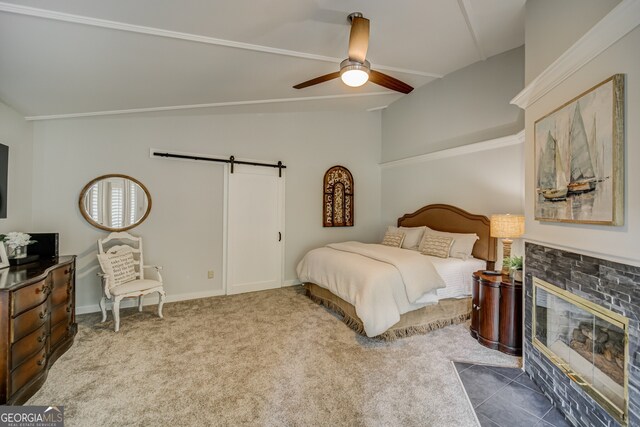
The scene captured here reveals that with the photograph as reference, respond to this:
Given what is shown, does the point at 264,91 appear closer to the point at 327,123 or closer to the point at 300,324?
the point at 327,123

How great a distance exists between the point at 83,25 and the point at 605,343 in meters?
3.77

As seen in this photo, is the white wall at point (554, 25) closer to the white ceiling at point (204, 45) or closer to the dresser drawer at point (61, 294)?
the white ceiling at point (204, 45)

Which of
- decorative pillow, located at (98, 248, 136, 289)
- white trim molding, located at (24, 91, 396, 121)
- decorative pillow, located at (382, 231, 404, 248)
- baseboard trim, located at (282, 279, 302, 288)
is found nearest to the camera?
decorative pillow, located at (98, 248, 136, 289)

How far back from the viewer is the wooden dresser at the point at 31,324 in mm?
1801

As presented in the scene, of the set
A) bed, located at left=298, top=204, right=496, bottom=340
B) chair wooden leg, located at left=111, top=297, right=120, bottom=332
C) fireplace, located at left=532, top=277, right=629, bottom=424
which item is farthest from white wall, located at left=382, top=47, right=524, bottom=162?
chair wooden leg, located at left=111, top=297, right=120, bottom=332

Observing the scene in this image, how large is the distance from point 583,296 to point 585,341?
0.98 feet

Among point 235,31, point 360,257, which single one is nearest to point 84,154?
point 235,31

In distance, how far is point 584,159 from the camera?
5.44 ft

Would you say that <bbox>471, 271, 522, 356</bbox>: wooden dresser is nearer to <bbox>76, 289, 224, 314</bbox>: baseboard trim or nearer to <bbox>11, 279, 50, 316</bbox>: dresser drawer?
<bbox>76, 289, 224, 314</bbox>: baseboard trim

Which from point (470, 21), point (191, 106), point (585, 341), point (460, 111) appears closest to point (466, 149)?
point (460, 111)

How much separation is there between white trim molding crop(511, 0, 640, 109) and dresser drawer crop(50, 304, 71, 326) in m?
4.38

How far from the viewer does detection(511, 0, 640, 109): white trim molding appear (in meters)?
1.35

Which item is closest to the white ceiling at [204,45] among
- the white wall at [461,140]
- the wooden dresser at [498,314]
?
the white wall at [461,140]

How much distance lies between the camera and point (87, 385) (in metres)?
2.13
